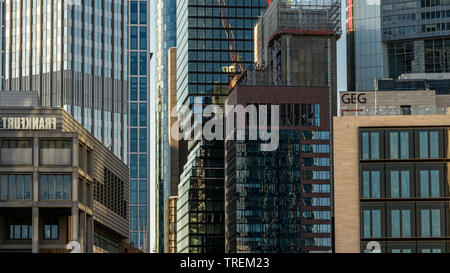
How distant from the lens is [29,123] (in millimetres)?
161000

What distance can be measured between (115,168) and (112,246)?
15714 mm

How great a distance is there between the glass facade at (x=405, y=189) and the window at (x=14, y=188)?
5081cm

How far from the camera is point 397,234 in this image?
143 m

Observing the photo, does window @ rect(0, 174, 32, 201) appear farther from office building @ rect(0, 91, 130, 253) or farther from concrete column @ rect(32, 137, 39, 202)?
concrete column @ rect(32, 137, 39, 202)

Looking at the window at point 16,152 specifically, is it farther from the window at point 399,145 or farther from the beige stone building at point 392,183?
the window at point 399,145

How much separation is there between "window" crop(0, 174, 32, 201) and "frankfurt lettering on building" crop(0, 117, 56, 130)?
8870 mm

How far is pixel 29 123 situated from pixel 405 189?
60.3 m

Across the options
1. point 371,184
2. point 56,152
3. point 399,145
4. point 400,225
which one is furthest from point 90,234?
point 399,145

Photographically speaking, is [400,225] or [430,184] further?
[430,184]

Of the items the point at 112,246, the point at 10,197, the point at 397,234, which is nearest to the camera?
the point at 397,234

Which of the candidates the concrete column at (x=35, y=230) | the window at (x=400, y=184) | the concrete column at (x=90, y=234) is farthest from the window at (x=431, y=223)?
the concrete column at (x=35, y=230)

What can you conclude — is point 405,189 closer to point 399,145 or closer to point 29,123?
point 399,145
